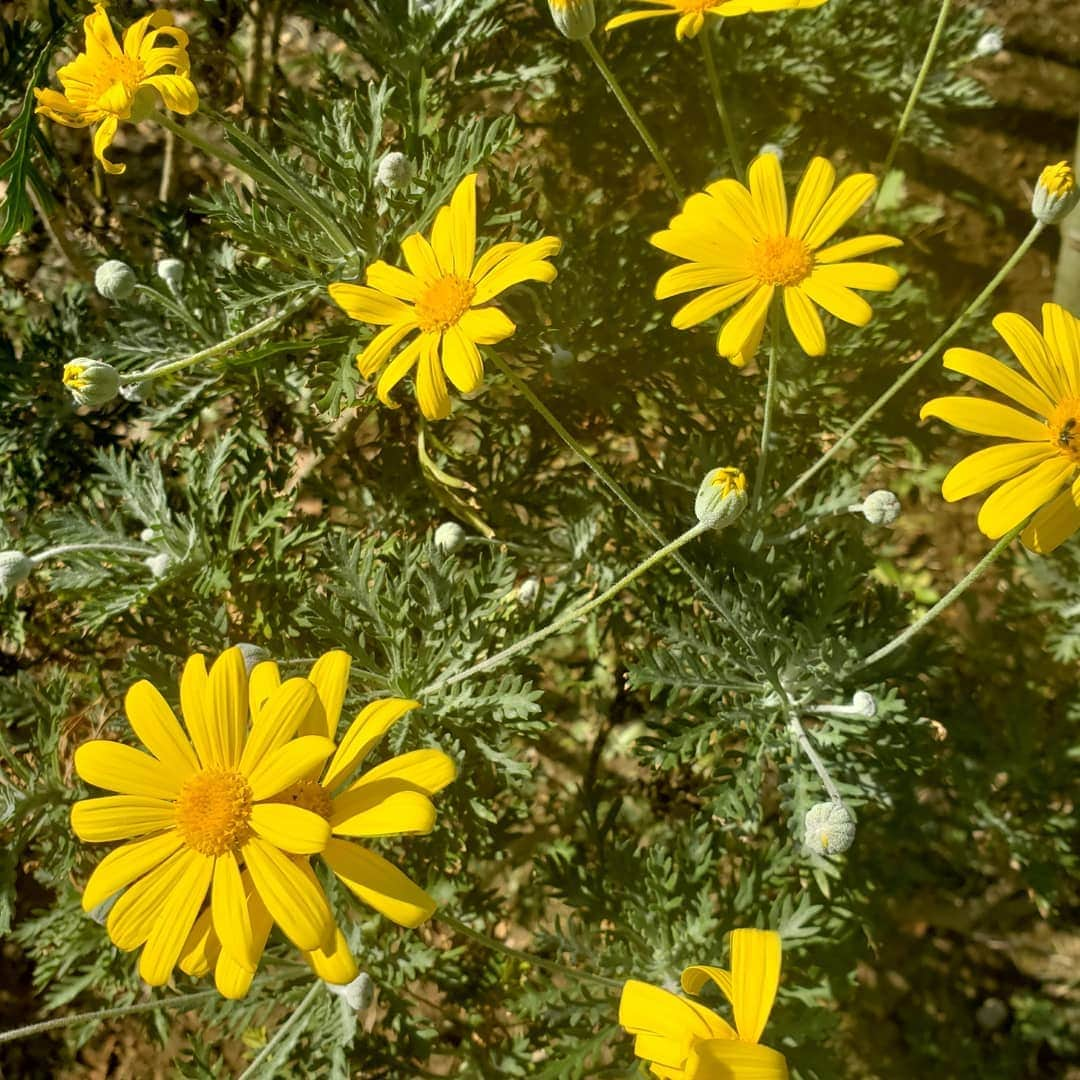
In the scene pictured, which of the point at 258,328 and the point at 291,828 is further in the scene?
the point at 258,328

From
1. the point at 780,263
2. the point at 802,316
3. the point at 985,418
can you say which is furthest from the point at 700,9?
the point at 985,418

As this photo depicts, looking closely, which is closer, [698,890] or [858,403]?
[698,890]

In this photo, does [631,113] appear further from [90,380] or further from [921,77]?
[90,380]

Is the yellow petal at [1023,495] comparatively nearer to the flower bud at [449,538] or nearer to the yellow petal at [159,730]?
the flower bud at [449,538]

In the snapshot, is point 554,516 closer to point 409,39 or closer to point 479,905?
point 479,905

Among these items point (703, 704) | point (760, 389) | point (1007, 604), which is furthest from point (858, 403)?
point (703, 704)

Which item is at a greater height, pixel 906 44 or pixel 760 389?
pixel 906 44
